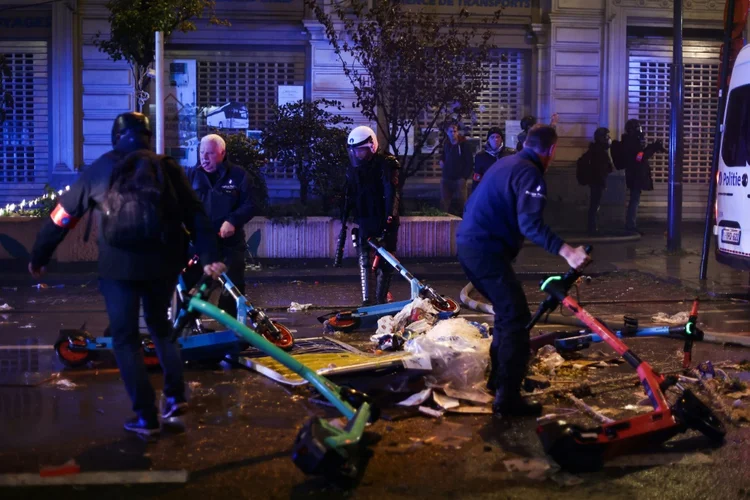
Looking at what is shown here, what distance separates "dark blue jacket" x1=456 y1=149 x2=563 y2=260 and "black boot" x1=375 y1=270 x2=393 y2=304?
309 centimetres

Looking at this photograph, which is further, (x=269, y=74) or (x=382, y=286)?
(x=269, y=74)

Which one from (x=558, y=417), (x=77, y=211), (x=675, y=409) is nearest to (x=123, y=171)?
(x=77, y=211)

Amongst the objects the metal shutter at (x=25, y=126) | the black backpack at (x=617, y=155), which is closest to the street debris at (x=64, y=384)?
the black backpack at (x=617, y=155)

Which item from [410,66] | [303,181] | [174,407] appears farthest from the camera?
[410,66]

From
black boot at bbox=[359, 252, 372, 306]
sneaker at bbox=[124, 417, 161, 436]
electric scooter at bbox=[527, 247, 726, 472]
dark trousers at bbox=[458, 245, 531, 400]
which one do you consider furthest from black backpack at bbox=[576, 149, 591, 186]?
sneaker at bbox=[124, 417, 161, 436]

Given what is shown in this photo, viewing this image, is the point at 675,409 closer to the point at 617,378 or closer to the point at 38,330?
the point at 617,378

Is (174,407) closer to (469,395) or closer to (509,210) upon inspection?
(469,395)

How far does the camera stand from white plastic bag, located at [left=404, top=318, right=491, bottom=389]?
610 cm

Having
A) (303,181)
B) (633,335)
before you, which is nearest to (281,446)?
(633,335)

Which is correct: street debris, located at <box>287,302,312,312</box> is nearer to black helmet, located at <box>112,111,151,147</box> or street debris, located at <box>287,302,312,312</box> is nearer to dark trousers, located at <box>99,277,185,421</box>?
dark trousers, located at <box>99,277,185,421</box>

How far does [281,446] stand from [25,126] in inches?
661

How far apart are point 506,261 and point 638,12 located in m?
16.0

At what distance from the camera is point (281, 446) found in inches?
205

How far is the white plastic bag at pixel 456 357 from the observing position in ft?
20.0
